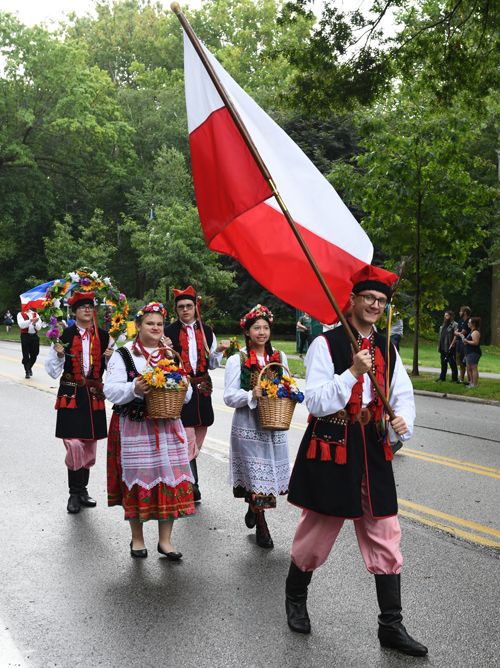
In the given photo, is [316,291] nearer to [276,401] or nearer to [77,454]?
[276,401]

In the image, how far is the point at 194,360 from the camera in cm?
710

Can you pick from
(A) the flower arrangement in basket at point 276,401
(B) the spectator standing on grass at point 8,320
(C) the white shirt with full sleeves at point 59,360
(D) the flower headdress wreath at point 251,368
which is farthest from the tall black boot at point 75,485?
(B) the spectator standing on grass at point 8,320

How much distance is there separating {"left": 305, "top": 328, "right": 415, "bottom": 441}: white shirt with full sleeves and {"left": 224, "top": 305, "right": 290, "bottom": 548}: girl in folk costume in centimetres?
163

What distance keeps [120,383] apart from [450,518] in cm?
303

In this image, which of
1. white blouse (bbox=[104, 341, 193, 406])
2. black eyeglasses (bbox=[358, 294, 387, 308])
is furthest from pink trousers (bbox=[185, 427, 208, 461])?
black eyeglasses (bbox=[358, 294, 387, 308])

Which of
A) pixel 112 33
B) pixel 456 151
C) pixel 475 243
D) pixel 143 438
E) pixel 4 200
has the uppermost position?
pixel 112 33

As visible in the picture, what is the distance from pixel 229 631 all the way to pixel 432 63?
1258 centimetres

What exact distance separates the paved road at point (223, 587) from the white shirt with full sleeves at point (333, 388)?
3.90ft

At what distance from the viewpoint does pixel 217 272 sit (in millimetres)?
35344

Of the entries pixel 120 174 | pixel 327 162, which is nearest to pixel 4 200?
pixel 120 174

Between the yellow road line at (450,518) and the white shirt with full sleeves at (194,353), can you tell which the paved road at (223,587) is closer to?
the yellow road line at (450,518)

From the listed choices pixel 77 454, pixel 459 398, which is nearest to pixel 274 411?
pixel 77 454

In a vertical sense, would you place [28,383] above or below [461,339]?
below

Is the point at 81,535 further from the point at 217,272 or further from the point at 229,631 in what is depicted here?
the point at 217,272
